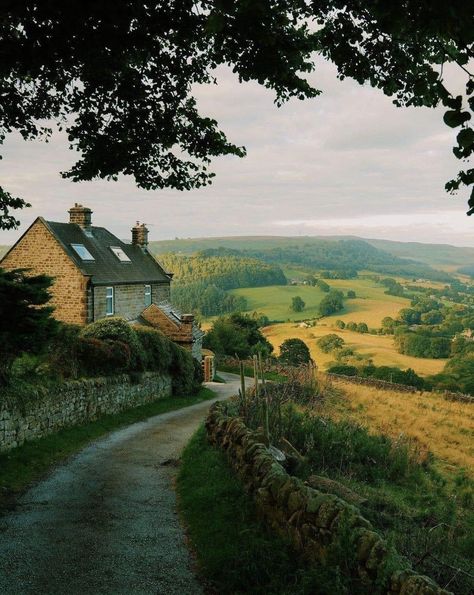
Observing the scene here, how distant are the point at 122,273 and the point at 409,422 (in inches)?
750

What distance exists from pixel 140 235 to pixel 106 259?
7.41 m

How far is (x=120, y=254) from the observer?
120ft

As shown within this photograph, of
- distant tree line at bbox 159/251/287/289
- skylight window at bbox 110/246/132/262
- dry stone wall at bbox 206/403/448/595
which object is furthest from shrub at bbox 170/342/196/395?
distant tree line at bbox 159/251/287/289

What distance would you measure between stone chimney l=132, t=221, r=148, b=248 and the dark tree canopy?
29.8 m

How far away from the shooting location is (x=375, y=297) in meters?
147

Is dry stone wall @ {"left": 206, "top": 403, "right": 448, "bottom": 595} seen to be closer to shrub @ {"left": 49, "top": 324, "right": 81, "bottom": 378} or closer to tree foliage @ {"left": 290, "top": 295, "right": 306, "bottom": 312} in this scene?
shrub @ {"left": 49, "top": 324, "right": 81, "bottom": 378}

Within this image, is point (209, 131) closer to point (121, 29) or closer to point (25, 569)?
point (121, 29)

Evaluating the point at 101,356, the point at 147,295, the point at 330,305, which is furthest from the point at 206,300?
the point at 101,356

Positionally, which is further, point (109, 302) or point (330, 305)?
point (330, 305)

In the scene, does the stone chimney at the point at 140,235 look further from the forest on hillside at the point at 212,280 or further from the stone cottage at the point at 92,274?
the forest on hillside at the point at 212,280

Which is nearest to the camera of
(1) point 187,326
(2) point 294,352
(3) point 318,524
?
(3) point 318,524

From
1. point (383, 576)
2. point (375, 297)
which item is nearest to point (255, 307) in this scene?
point (375, 297)

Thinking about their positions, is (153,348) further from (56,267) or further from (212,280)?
(212,280)

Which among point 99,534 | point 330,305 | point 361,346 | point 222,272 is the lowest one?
point 361,346
